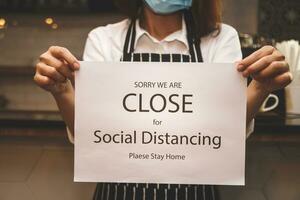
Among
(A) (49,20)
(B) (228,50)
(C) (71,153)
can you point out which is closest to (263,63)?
(B) (228,50)

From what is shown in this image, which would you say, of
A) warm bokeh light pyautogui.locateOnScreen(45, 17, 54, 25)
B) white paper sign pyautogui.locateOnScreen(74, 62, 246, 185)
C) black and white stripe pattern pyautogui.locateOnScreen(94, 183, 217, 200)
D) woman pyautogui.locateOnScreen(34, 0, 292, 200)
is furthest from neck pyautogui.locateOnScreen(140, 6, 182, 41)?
warm bokeh light pyautogui.locateOnScreen(45, 17, 54, 25)

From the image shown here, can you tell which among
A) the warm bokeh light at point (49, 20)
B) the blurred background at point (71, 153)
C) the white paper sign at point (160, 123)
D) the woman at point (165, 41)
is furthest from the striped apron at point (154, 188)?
the warm bokeh light at point (49, 20)

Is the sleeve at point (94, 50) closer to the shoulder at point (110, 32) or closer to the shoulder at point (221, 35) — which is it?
the shoulder at point (110, 32)

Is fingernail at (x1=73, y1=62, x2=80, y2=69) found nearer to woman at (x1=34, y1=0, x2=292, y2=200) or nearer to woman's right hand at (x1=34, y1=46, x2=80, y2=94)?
woman's right hand at (x1=34, y1=46, x2=80, y2=94)

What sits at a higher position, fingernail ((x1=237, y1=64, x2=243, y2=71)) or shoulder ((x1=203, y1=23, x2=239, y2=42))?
fingernail ((x1=237, y1=64, x2=243, y2=71))

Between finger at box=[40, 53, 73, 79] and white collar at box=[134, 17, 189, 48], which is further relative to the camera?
white collar at box=[134, 17, 189, 48]

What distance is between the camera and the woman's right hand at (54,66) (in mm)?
725

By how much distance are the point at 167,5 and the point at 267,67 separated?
251 millimetres

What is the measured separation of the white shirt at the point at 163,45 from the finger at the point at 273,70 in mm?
140

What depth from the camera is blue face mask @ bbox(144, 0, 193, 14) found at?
33.9 inches

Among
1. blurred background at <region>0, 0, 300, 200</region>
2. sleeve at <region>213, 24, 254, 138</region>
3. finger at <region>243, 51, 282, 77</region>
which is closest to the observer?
finger at <region>243, 51, 282, 77</region>

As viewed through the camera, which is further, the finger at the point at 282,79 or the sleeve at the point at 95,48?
the sleeve at the point at 95,48

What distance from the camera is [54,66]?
0.73m

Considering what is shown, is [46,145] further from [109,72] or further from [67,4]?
[67,4]
